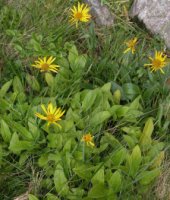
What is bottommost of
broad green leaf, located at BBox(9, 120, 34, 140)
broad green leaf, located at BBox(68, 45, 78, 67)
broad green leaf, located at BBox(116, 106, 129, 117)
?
broad green leaf, located at BBox(9, 120, 34, 140)

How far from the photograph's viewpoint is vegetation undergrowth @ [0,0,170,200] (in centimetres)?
247

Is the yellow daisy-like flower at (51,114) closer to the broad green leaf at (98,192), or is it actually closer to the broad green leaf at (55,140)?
the broad green leaf at (55,140)

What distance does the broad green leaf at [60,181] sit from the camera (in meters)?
2.38

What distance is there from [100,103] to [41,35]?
70 centimetres

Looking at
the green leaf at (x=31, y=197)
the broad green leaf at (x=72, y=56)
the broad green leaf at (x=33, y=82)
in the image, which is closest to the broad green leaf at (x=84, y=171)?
the green leaf at (x=31, y=197)

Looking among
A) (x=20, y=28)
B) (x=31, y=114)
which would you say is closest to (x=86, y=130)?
(x=31, y=114)

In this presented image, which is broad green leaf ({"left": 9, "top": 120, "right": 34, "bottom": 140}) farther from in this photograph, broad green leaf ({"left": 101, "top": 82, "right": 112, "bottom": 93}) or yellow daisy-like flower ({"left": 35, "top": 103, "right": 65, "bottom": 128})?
broad green leaf ({"left": 101, "top": 82, "right": 112, "bottom": 93})

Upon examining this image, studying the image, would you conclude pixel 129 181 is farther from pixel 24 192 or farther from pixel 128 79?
pixel 128 79

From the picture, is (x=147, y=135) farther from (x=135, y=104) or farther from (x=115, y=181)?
(x=115, y=181)

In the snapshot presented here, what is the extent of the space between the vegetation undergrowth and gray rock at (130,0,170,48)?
0.13 m

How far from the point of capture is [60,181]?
2.39 meters

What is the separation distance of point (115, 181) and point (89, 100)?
1.83ft

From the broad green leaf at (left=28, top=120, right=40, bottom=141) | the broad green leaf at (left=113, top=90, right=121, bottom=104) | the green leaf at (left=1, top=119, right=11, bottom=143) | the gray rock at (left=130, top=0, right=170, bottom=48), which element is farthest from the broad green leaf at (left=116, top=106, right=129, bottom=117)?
the gray rock at (left=130, top=0, right=170, bottom=48)

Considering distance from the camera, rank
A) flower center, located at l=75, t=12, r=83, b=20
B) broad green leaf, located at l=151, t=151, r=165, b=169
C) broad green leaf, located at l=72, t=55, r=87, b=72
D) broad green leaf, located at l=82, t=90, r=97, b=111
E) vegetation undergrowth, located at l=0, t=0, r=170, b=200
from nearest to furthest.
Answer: vegetation undergrowth, located at l=0, t=0, r=170, b=200, broad green leaf, located at l=151, t=151, r=165, b=169, broad green leaf, located at l=82, t=90, r=97, b=111, broad green leaf, located at l=72, t=55, r=87, b=72, flower center, located at l=75, t=12, r=83, b=20
